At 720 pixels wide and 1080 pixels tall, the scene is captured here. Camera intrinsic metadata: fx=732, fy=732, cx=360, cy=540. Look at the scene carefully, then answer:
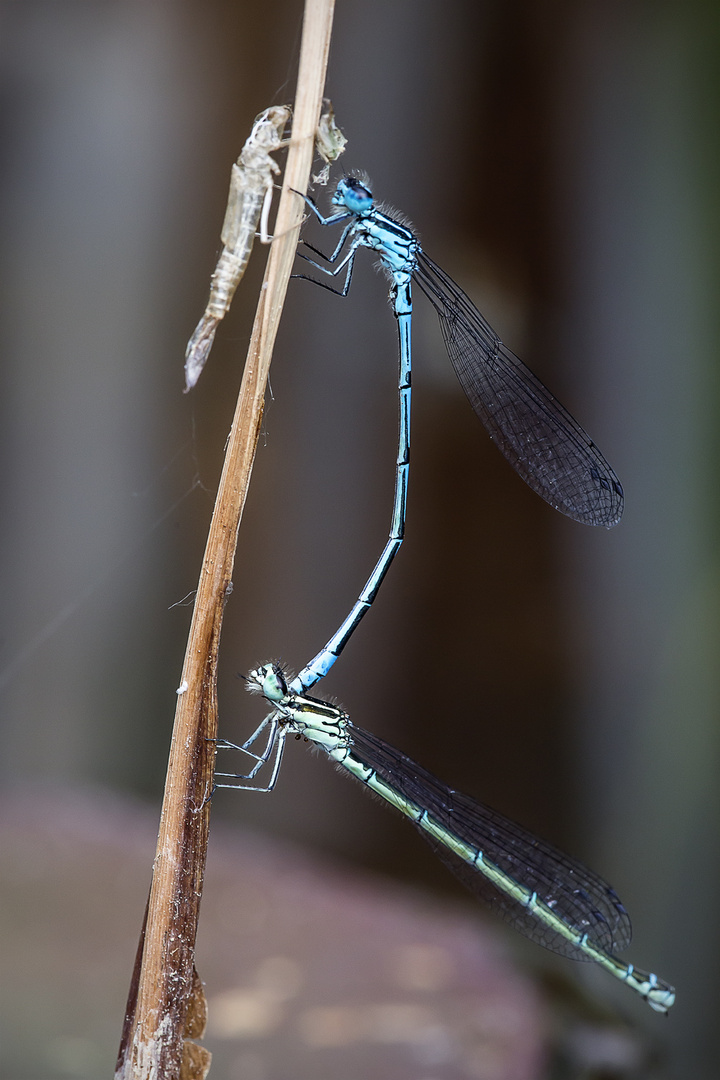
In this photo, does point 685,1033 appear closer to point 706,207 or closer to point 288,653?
point 288,653

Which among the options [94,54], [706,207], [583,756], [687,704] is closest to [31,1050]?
[583,756]

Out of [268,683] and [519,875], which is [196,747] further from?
[519,875]

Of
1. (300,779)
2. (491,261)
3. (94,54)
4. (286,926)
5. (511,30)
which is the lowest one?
(286,926)

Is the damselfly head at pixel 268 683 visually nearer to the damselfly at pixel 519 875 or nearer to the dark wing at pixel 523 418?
the damselfly at pixel 519 875

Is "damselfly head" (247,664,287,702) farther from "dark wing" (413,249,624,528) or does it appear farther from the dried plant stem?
"dark wing" (413,249,624,528)

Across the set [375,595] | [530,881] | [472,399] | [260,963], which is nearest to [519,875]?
[530,881]

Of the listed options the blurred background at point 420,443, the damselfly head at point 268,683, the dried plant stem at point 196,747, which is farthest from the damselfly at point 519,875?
the dried plant stem at point 196,747

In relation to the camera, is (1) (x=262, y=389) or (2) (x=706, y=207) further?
(2) (x=706, y=207)
